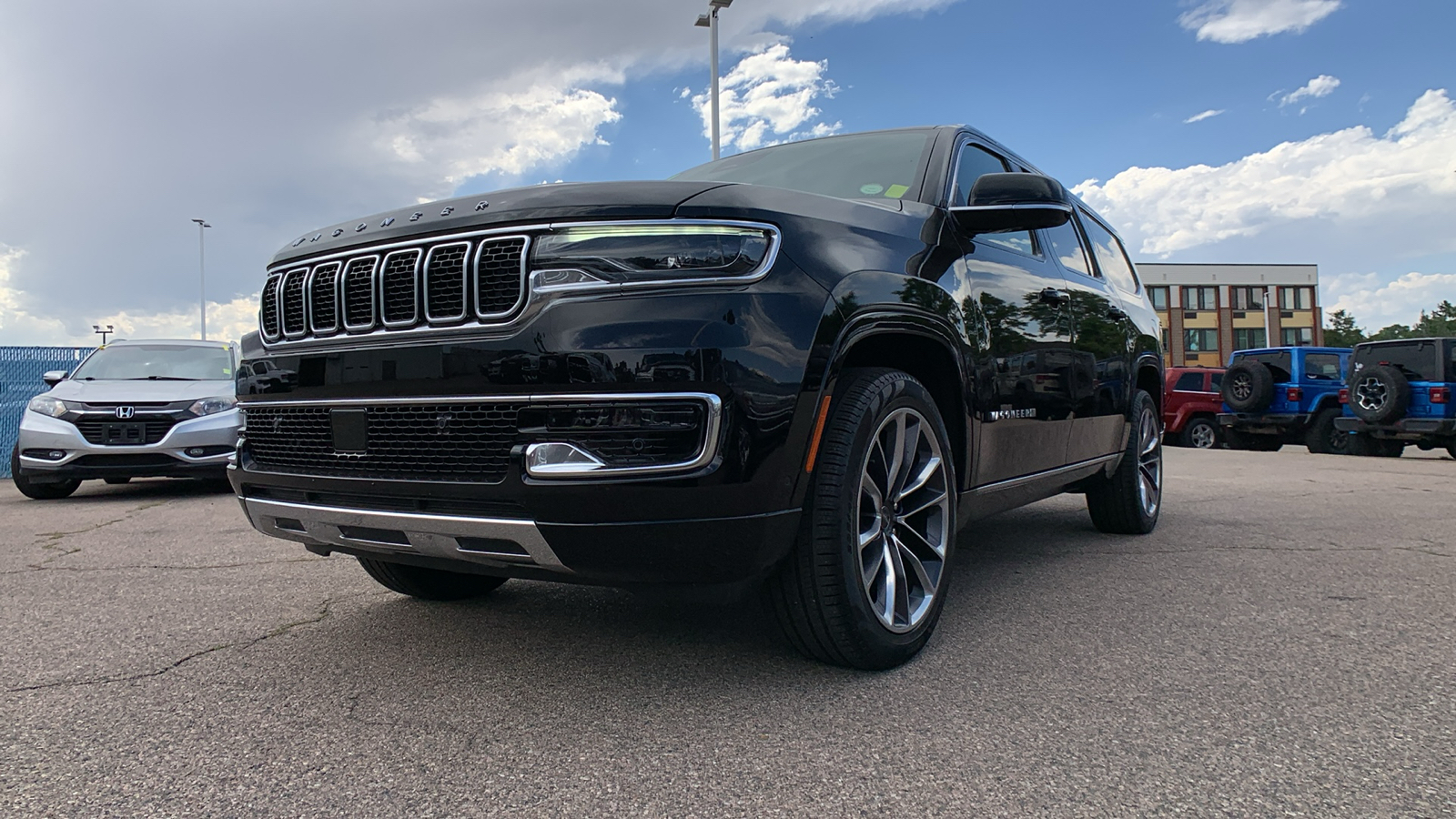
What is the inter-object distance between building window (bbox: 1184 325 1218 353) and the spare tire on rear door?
5259 centimetres

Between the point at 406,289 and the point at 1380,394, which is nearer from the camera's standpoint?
the point at 406,289

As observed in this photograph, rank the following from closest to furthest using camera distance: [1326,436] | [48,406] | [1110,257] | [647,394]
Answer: [647,394]
[1110,257]
[48,406]
[1326,436]

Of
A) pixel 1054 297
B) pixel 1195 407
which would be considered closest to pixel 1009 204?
pixel 1054 297

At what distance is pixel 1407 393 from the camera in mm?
13539

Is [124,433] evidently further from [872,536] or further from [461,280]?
[872,536]

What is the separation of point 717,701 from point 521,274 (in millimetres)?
1181

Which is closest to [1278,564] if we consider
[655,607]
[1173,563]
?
[1173,563]

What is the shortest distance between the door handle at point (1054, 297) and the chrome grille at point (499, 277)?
7.88 ft

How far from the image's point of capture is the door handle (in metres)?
4.03

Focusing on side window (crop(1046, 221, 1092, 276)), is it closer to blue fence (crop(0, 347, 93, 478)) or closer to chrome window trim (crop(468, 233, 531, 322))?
chrome window trim (crop(468, 233, 531, 322))

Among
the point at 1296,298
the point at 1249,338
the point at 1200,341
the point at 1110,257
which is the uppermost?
the point at 1296,298

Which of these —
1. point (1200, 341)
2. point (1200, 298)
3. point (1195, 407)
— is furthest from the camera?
point (1200, 341)

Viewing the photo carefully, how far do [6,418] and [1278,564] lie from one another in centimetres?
1387

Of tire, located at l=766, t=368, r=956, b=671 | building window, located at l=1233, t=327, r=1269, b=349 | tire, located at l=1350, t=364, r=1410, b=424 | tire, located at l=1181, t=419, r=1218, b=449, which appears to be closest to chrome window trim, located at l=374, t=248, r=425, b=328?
tire, located at l=766, t=368, r=956, b=671
